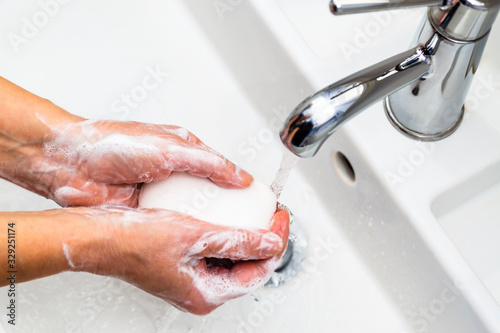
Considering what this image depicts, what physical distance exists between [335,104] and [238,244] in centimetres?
21

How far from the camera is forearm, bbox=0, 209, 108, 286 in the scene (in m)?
0.57

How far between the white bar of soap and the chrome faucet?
0.14 m

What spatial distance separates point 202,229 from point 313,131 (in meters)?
0.19

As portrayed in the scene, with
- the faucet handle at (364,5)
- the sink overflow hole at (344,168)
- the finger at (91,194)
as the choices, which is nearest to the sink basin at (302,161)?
the sink overflow hole at (344,168)

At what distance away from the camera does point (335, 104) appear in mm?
490

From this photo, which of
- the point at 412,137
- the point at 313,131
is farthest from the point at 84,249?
the point at 412,137

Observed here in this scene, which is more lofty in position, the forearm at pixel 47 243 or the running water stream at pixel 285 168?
the forearm at pixel 47 243

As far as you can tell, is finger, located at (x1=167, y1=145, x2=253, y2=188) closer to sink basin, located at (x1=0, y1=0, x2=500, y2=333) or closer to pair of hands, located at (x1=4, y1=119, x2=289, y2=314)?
pair of hands, located at (x1=4, y1=119, x2=289, y2=314)

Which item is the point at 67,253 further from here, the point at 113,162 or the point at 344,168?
the point at 344,168

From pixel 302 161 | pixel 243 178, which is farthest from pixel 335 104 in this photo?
pixel 302 161

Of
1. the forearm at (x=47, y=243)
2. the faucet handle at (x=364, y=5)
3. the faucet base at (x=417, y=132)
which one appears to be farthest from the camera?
the faucet base at (x=417, y=132)

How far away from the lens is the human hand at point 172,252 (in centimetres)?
61

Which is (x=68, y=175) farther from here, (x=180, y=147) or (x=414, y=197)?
(x=414, y=197)

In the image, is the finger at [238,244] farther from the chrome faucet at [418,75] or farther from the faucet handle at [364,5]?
the faucet handle at [364,5]
